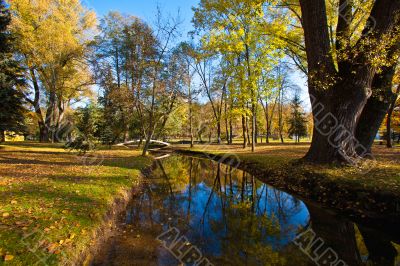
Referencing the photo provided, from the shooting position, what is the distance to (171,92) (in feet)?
53.0

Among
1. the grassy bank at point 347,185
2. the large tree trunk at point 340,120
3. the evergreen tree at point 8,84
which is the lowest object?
the grassy bank at point 347,185

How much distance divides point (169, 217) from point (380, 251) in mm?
4758

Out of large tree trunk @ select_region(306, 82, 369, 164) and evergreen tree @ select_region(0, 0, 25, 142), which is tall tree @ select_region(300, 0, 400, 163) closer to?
large tree trunk @ select_region(306, 82, 369, 164)

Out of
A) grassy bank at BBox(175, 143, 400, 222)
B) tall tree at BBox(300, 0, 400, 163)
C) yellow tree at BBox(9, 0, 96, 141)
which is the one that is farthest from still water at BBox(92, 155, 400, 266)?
yellow tree at BBox(9, 0, 96, 141)

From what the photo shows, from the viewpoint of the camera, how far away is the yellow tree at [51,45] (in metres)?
19.1

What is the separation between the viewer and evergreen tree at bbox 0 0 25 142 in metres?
12.4

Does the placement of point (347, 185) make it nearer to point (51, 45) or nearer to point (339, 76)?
point (339, 76)

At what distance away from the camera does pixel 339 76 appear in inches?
333

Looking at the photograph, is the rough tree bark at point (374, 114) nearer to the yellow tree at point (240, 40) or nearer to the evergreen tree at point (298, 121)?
the yellow tree at point (240, 40)

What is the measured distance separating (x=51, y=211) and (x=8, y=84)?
11.7m

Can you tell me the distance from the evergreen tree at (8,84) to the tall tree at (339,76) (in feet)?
49.4

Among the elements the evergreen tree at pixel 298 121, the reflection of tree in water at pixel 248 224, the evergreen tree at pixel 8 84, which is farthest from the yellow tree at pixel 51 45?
the evergreen tree at pixel 298 121

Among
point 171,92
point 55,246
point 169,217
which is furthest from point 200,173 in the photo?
point 55,246

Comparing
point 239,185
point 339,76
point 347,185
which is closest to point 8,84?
point 239,185
